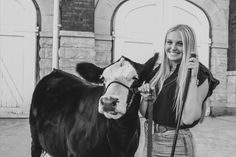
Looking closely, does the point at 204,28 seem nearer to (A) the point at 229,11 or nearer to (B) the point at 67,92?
(A) the point at 229,11

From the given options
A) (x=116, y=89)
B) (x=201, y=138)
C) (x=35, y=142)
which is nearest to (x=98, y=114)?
(x=116, y=89)

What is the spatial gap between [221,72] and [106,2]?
4035 mm

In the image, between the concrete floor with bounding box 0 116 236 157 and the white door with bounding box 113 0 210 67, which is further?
the white door with bounding box 113 0 210 67

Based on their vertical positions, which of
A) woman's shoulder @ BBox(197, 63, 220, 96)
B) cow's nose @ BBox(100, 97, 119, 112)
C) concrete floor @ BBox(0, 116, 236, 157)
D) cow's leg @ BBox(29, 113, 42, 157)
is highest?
woman's shoulder @ BBox(197, 63, 220, 96)

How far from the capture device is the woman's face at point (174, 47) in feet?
6.86

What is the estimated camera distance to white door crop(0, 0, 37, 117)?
27.6 feet

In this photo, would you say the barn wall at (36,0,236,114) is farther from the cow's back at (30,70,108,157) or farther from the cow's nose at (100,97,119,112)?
the cow's nose at (100,97,119,112)

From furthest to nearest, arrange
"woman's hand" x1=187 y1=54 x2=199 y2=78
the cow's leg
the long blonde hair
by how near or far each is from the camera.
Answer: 1. the cow's leg
2. the long blonde hair
3. "woman's hand" x1=187 y1=54 x2=199 y2=78

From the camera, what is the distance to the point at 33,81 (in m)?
8.54

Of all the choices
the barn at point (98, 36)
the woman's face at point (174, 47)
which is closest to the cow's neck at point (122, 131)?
the woman's face at point (174, 47)

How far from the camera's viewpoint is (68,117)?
2.90 meters

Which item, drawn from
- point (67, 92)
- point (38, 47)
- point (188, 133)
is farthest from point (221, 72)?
point (188, 133)

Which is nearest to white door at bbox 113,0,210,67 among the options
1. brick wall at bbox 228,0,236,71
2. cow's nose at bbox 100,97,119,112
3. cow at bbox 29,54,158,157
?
brick wall at bbox 228,0,236,71

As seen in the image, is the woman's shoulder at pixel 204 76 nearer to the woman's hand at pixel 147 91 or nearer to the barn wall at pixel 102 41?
the woman's hand at pixel 147 91
